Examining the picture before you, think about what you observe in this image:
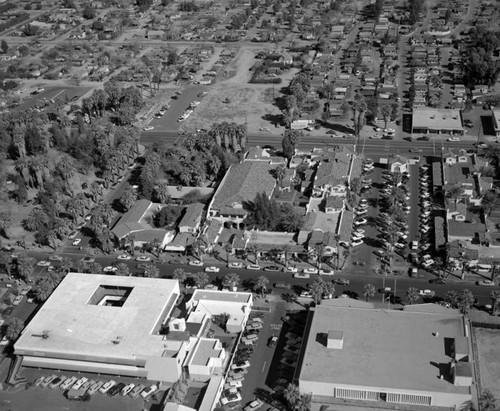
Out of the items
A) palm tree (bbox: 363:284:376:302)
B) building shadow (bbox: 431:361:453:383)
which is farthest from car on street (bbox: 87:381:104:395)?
building shadow (bbox: 431:361:453:383)

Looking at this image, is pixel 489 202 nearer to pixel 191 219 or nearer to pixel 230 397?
pixel 191 219

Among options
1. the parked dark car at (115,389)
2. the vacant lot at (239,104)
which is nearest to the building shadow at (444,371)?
the parked dark car at (115,389)

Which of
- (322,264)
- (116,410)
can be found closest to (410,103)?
(322,264)

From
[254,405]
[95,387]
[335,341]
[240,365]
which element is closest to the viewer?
[254,405]

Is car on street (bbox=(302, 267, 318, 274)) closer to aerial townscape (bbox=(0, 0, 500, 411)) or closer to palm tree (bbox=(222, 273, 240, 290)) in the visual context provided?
aerial townscape (bbox=(0, 0, 500, 411))

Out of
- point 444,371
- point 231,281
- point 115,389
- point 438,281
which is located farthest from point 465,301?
point 115,389

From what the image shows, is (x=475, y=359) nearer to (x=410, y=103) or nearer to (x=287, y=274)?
(x=287, y=274)

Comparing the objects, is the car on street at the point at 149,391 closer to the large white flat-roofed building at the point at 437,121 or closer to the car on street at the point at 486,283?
the car on street at the point at 486,283
